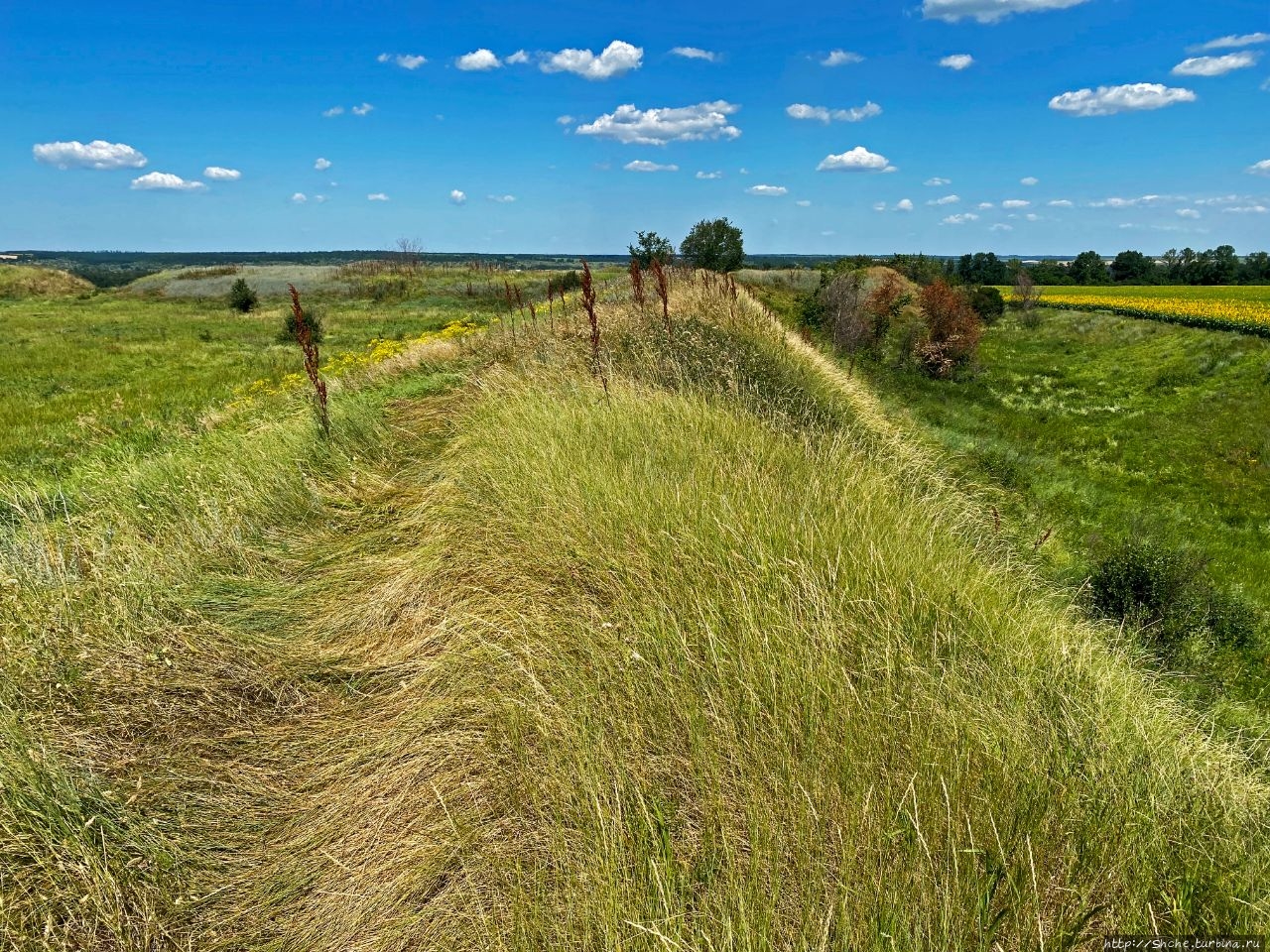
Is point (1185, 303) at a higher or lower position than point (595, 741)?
higher

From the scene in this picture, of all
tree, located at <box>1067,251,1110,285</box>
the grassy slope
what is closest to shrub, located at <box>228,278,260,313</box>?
the grassy slope

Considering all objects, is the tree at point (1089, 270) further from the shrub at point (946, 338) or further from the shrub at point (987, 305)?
the shrub at point (946, 338)

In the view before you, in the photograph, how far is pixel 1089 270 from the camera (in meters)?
71.5

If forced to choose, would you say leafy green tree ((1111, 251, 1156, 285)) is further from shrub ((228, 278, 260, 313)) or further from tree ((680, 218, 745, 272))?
shrub ((228, 278, 260, 313))

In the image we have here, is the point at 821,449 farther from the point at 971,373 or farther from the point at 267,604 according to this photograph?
the point at 971,373

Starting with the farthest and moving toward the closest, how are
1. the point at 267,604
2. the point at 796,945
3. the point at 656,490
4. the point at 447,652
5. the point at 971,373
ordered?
1. the point at 971,373
2. the point at 656,490
3. the point at 267,604
4. the point at 447,652
5. the point at 796,945

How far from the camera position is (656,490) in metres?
3.12

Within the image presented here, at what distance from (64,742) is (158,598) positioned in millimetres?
847

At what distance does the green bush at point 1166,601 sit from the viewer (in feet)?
19.5

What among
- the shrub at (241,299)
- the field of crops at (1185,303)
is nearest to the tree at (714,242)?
the field of crops at (1185,303)

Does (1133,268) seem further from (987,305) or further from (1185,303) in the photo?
(987,305)

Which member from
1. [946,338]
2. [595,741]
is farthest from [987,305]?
[595,741]

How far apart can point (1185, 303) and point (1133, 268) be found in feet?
140

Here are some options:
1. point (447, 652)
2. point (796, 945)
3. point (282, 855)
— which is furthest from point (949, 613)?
point (282, 855)
